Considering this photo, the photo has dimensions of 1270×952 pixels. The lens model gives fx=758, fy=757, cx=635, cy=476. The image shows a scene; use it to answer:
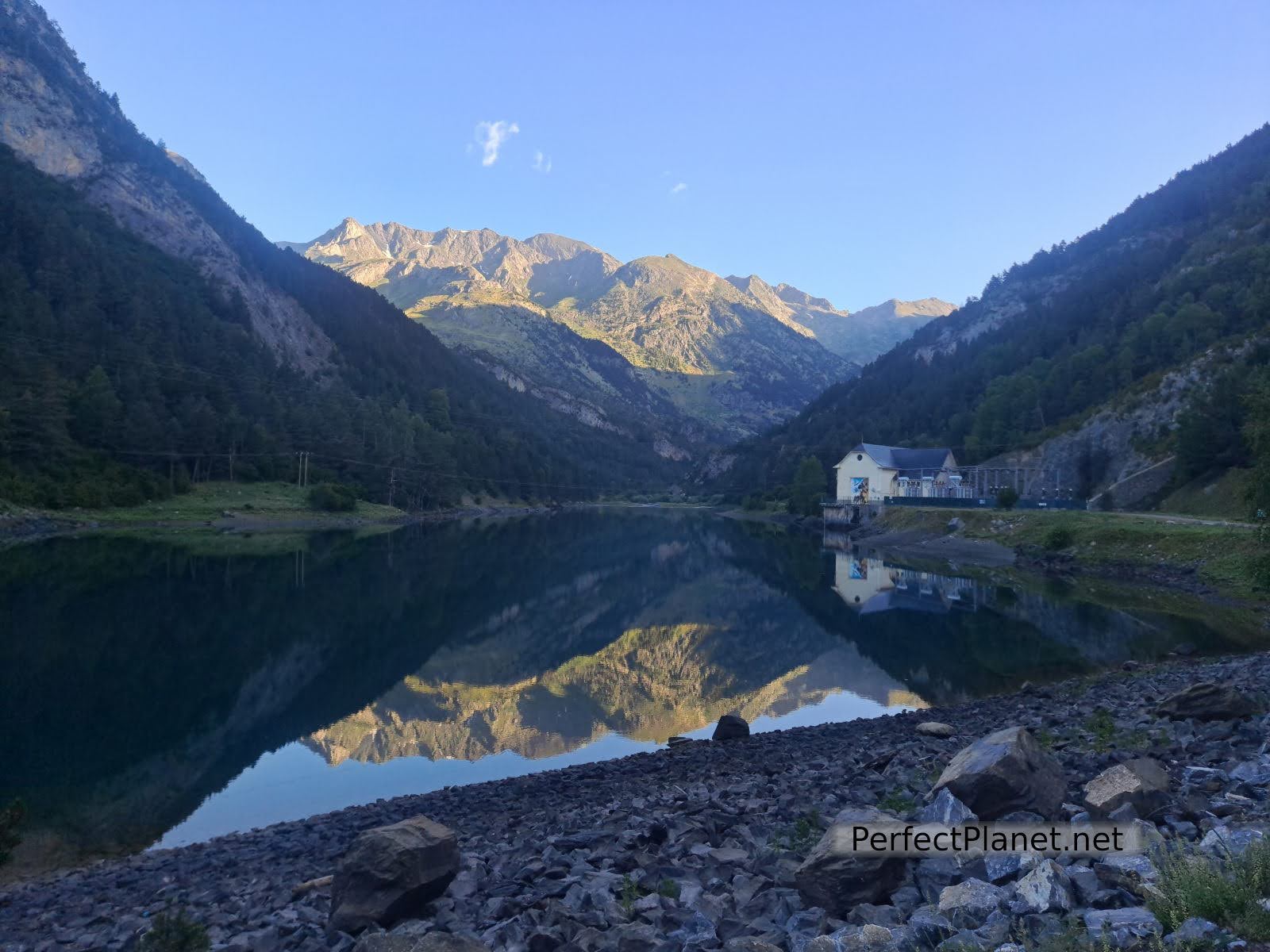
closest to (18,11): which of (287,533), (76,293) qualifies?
(76,293)

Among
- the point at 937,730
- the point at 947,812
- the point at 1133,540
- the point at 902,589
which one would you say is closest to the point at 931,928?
the point at 947,812

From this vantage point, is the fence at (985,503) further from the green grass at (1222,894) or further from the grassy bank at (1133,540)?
the green grass at (1222,894)

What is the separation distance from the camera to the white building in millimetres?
95188

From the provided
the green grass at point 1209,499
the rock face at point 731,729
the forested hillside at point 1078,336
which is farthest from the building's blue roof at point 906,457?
the rock face at point 731,729

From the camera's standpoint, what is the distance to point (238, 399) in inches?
3725

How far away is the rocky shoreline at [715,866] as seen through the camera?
A: 5.32 m

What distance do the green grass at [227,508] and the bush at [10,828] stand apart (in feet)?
190

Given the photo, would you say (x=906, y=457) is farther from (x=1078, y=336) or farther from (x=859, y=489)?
(x=1078, y=336)

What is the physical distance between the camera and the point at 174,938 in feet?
21.4

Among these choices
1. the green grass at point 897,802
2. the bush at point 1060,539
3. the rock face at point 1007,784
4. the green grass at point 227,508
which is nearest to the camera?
the rock face at point 1007,784

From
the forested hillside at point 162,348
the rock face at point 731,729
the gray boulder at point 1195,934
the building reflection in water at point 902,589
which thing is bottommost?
the building reflection in water at point 902,589

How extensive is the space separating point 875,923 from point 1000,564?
53.8 m

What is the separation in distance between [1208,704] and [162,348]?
103 metres

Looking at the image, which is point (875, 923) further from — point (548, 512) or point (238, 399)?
point (548, 512)
